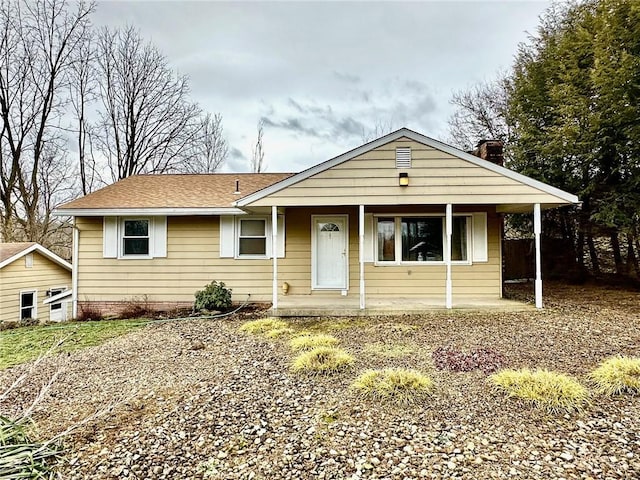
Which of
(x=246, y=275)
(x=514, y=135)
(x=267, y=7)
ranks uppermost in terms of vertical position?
(x=267, y=7)

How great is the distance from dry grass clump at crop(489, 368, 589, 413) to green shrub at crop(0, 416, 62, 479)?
3899mm

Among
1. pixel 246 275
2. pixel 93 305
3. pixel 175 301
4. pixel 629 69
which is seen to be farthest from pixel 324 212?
pixel 629 69

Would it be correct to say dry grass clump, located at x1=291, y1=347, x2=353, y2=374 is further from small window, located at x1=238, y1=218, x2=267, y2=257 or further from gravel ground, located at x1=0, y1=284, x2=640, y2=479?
small window, located at x1=238, y1=218, x2=267, y2=257

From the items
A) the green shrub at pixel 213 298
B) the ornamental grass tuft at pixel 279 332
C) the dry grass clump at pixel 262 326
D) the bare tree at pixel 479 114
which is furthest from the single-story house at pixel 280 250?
the bare tree at pixel 479 114

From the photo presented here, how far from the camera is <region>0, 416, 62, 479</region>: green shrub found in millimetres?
2486

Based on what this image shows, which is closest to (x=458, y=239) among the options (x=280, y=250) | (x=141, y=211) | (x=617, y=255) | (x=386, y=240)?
(x=386, y=240)

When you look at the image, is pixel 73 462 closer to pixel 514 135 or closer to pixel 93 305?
pixel 93 305

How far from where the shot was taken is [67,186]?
55.5ft

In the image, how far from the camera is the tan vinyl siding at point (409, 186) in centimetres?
741

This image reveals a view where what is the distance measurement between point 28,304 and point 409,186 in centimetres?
1235

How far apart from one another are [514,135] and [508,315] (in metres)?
9.18

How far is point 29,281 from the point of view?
11695 millimetres

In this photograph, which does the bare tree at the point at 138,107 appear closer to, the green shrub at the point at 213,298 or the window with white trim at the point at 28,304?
the window with white trim at the point at 28,304

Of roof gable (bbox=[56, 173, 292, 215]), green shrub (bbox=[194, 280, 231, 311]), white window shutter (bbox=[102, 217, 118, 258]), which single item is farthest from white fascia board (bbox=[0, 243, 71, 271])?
green shrub (bbox=[194, 280, 231, 311])
